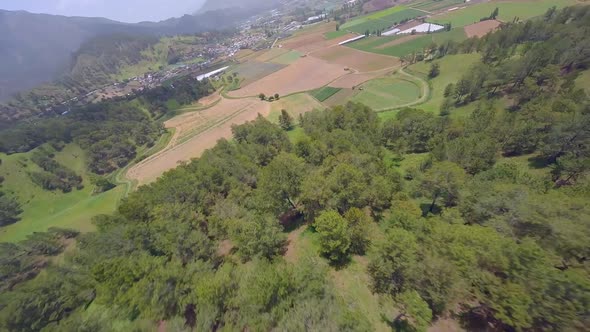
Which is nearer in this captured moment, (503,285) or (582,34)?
(503,285)

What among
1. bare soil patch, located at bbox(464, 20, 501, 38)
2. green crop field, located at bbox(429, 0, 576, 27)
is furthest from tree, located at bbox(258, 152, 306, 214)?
green crop field, located at bbox(429, 0, 576, 27)

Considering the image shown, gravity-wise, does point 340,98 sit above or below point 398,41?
below

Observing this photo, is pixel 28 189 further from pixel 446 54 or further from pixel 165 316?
pixel 446 54

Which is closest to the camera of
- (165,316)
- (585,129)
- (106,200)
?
(165,316)

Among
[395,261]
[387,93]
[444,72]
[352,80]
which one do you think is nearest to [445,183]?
[395,261]

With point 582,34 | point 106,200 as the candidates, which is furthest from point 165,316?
point 582,34

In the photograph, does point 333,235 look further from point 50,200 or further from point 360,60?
point 360,60

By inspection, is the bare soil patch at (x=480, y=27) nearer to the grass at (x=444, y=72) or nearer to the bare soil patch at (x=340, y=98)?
the grass at (x=444, y=72)
